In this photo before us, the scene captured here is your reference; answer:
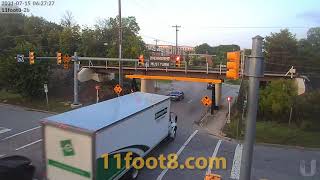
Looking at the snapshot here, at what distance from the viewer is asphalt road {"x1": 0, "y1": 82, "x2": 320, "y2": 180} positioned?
17062 mm

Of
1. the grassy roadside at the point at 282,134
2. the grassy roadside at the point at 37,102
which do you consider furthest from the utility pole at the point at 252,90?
the grassy roadside at the point at 37,102

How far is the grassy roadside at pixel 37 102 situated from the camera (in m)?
34.6

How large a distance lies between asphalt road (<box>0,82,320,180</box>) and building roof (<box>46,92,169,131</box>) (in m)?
3.44

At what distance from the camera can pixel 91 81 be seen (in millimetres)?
46938

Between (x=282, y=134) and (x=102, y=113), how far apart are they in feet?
54.2

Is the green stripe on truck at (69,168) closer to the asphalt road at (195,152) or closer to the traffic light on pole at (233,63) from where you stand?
the asphalt road at (195,152)

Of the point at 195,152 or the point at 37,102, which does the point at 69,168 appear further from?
the point at 37,102

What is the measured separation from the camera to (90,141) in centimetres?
1161

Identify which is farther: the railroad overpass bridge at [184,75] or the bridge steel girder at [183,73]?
the railroad overpass bridge at [184,75]

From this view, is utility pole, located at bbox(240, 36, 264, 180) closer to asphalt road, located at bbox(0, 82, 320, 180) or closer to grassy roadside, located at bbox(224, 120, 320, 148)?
asphalt road, located at bbox(0, 82, 320, 180)

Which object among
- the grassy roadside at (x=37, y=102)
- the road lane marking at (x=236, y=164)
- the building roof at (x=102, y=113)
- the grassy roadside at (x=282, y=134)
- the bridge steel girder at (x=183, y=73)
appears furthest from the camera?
the grassy roadside at (x=37, y=102)

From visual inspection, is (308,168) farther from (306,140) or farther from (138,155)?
(138,155)

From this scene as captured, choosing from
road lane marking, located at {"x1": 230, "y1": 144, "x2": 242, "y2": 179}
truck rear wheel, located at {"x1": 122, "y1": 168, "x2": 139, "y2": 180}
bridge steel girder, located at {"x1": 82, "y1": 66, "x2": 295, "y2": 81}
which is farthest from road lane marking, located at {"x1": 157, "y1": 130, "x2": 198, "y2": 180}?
bridge steel girder, located at {"x1": 82, "y1": 66, "x2": 295, "y2": 81}

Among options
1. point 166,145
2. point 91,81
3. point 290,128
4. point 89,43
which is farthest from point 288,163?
point 89,43
